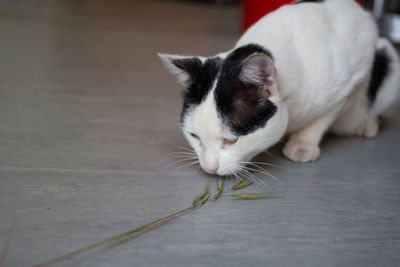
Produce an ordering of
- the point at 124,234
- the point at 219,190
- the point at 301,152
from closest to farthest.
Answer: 1. the point at 124,234
2. the point at 219,190
3. the point at 301,152

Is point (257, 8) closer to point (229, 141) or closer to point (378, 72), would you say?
point (378, 72)

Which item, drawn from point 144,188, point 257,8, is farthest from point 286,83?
point 257,8

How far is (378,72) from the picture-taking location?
2098 millimetres

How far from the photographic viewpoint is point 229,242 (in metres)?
1.22

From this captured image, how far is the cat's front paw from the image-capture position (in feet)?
5.95

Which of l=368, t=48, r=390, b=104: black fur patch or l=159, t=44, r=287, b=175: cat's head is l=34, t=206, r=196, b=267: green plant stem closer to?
l=159, t=44, r=287, b=175: cat's head

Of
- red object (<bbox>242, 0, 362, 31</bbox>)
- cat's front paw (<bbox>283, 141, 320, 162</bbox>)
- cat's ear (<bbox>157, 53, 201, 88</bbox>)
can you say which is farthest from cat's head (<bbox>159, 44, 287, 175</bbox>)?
red object (<bbox>242, 0, 362, 31</bbox>)

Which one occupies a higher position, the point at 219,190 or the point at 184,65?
the point at 184,65

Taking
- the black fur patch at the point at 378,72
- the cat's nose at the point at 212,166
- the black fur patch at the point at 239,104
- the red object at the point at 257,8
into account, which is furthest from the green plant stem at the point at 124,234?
the red object at the point at 257,8

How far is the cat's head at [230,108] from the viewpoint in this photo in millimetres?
1417

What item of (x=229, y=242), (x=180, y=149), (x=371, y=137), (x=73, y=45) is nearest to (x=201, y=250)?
(x=229, y=242)

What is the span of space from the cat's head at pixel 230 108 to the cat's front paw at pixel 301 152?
332mm

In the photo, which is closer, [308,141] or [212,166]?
[212,166]

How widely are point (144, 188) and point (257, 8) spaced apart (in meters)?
1.76
